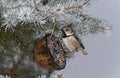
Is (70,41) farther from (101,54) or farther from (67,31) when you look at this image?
(101,54)

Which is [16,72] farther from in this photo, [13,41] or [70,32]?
[70,32]

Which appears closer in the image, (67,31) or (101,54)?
(67,31)

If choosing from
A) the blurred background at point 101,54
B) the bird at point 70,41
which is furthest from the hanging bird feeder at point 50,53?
the blurred background at point 101,54

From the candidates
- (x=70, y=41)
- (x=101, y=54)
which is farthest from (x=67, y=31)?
(x=101, y=54)

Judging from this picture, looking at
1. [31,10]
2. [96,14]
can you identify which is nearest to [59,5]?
[31,10]

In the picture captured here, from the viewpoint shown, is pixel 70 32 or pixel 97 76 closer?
pixel 70 32

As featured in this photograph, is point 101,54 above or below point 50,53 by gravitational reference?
below
